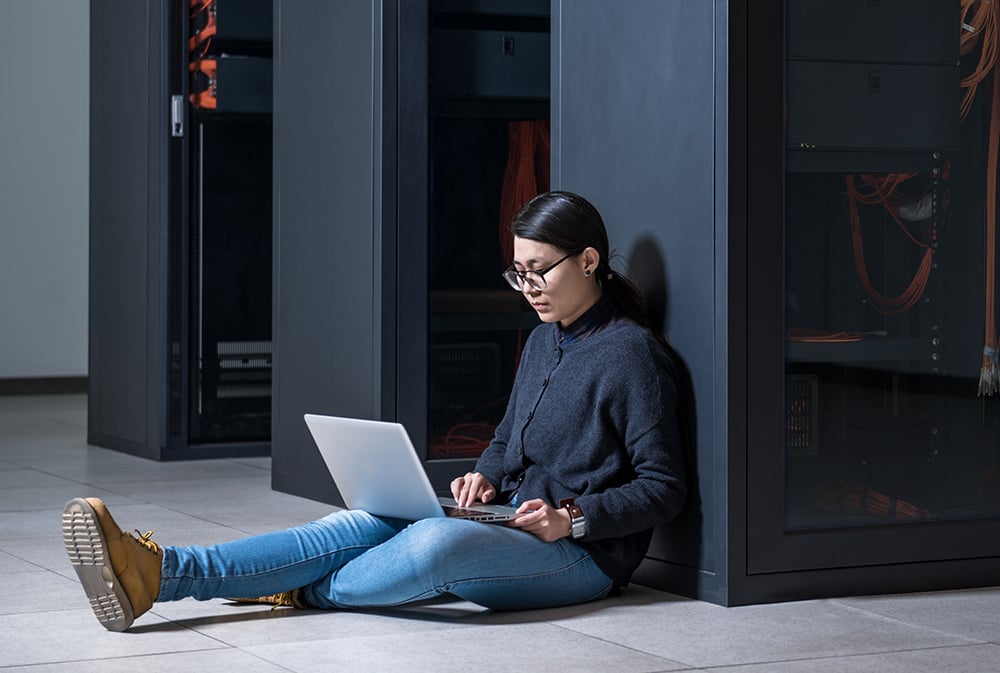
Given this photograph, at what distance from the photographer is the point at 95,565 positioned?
2721mm

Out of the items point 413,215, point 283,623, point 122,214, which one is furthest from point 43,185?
point 283,623

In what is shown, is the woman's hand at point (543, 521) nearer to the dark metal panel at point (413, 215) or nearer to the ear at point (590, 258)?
the ear at point (590, 258)

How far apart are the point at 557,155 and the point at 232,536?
1.23m

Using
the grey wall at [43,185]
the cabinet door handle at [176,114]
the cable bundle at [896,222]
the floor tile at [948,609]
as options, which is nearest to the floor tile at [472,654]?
the floor tile at [948,609]

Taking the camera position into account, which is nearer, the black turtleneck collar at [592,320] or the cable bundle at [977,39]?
the black turtleneck collar at [592,320]

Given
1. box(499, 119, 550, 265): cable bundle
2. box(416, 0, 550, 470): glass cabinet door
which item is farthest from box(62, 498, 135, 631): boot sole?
box(499, 119, 550, 265): cable bundle

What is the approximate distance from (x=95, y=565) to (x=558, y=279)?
997 millimetres

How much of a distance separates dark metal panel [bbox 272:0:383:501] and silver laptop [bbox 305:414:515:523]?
54.1 inches

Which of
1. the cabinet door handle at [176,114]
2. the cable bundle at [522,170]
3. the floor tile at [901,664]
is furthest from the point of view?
the cabinet door handle at [176,114]

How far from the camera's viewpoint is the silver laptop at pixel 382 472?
2787 millimetres

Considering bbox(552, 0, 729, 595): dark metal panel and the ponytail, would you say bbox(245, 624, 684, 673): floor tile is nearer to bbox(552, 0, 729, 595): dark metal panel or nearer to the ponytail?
bbox(552, 0, 729, 595): dark metal panel

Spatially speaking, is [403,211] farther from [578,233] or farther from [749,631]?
[749,631]

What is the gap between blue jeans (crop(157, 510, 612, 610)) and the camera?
9.18 ft

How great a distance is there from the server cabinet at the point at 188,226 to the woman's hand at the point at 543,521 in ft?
10.0
